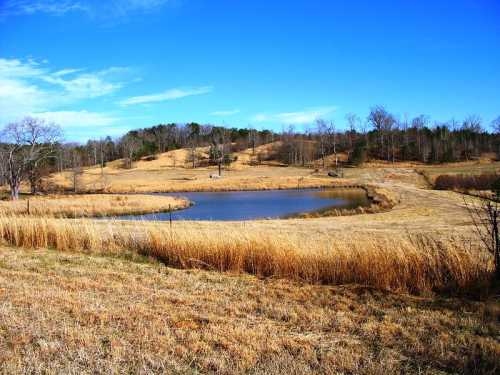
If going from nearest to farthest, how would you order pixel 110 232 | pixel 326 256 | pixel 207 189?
pixel 326 256 → pixel 110 232 → pixel 207 189

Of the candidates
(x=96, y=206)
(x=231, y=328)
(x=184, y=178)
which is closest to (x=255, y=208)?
(x=96, y=206)

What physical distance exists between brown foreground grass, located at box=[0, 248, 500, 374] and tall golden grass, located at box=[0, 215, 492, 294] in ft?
1.95

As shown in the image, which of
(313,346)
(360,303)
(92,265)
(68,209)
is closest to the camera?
(313,346)

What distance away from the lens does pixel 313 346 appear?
5.05 m

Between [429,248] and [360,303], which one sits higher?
[429,248]

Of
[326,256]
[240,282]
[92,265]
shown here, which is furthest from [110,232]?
[326,256]

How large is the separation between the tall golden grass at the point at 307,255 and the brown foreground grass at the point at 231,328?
594 millimetres

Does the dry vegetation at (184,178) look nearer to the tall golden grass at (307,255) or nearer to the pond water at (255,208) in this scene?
the pond water at (255,208)

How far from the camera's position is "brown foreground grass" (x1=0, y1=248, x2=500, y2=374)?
4555 mm

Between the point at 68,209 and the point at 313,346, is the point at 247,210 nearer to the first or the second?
the point at 68,209

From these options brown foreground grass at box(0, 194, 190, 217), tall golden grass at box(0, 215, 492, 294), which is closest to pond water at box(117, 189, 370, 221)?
Answer: brown foreground grass at box(0, 194, 190, 217)

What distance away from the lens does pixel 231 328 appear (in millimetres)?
5566

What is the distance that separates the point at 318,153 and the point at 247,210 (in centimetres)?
6984

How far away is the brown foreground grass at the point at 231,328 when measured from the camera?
14.9 feet
